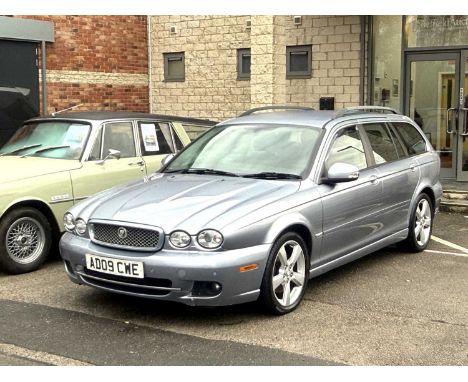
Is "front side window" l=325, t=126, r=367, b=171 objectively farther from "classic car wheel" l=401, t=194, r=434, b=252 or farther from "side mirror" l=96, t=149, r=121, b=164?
"side mirror" l=96, t=149, r=121, b=164

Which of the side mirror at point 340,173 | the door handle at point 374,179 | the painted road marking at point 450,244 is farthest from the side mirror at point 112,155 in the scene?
the painted road marking at point 450,244

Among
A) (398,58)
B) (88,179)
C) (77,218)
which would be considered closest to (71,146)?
(88,179)

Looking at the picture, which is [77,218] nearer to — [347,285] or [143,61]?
[347,285]

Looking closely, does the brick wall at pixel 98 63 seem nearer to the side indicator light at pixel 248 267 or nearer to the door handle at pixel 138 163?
the door handle at pixel 138 163

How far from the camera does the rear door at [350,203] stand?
5398 millimetres

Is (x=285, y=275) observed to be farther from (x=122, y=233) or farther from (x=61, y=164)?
(x=61, y=164)

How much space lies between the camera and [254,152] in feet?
18.7

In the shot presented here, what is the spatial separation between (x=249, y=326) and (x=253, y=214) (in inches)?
32.7

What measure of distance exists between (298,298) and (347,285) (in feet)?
2.91

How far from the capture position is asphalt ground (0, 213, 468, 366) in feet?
13.5

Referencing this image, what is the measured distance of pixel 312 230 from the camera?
515 centimetres

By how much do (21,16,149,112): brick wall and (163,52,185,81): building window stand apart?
0.50 meters

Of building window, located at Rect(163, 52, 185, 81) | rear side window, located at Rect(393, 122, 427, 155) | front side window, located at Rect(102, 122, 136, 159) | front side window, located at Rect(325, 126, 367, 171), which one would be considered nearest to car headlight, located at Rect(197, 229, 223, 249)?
front side window, located at Rect(325, 126, 367, 171)

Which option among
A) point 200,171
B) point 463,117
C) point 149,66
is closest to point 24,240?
point 200,171
